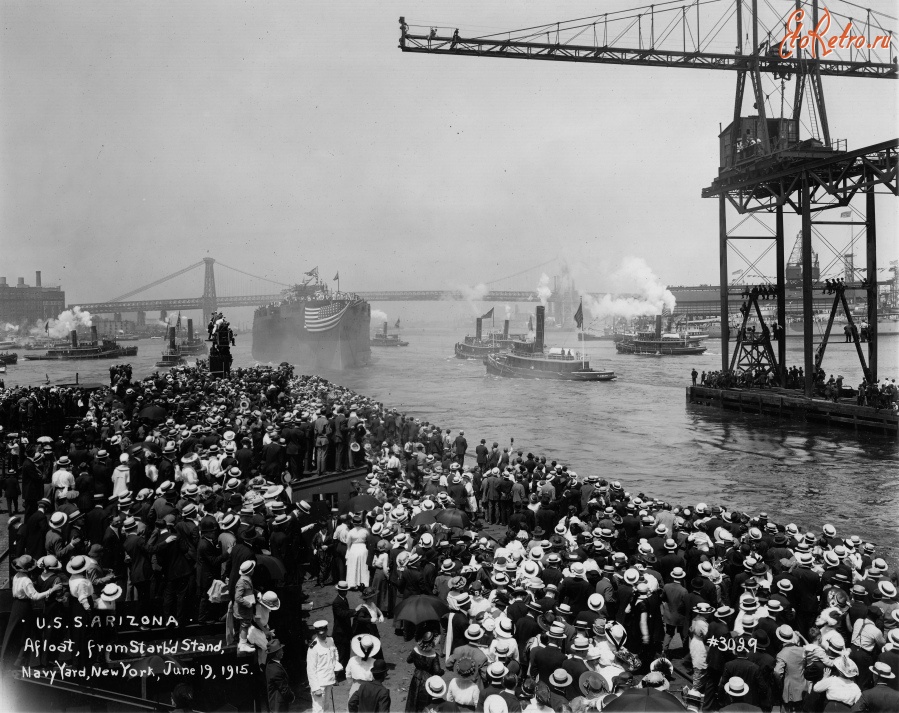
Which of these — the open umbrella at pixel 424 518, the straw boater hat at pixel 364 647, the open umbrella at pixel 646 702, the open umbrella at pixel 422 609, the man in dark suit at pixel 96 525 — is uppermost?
the man in dark suit at pixel 96 525

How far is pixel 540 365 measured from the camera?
64.0 m

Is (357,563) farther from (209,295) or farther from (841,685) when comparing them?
(209,295)

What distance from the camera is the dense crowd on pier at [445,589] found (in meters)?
5.89

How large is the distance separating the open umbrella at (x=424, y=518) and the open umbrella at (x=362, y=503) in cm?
77

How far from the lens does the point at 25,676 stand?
5.82 meters

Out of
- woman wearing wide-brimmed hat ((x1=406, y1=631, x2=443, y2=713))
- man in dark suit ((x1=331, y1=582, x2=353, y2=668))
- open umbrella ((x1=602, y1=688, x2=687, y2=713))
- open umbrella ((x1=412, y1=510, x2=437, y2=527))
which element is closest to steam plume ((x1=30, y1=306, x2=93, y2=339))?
open umbrella ((x1=412, y1=510, x2=437, y2=527))

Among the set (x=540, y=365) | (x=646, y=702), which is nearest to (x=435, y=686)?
(x=646, y=702)

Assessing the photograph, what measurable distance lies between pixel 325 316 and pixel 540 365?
73.1 ft

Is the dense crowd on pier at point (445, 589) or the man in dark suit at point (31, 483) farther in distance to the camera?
the man in dark suit at point (31, 483)

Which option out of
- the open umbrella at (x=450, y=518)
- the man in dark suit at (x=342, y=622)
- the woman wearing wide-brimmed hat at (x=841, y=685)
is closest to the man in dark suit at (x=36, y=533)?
the man in dark suit at (x=342, y=622)

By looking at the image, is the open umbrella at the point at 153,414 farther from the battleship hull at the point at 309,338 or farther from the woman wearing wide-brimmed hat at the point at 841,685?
the battleship hull at the point at 309,338

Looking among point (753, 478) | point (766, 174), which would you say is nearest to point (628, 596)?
point (753, 478)

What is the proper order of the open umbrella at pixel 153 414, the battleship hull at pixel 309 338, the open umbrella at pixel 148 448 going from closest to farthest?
Result: 1. the open umbrella at pixel 148 448
2. the open umbrella at pixel 153 414
3. the battleship hull at pixel 309 338

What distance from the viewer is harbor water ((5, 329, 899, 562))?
21.4m
